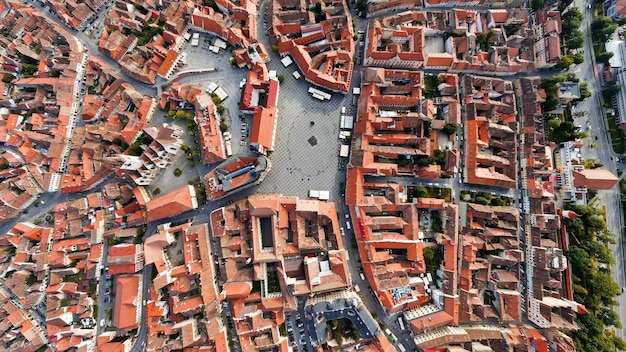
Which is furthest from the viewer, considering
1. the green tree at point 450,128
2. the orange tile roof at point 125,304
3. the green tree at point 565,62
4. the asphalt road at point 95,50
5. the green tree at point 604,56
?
the asphalt road at point 95,50

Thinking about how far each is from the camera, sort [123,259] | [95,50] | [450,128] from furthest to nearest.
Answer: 1. [95,50]
2. [450,128]
3. [123,259]

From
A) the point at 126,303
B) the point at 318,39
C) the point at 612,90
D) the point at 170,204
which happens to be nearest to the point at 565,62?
the point at 612,90

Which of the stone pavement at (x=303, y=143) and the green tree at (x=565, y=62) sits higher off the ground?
the green tree at (x=565, y=62)

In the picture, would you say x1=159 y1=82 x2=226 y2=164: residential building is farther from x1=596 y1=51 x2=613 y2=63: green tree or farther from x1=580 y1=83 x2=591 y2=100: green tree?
x1=596 y1=51 x2=613 y2=63: green tree

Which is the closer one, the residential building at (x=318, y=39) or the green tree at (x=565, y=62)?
the residential building at (x=318, y=39)

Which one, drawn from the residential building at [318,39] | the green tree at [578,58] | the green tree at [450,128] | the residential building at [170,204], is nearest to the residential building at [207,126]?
the residential building at [170,204]

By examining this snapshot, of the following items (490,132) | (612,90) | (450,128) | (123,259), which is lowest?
(123,259)

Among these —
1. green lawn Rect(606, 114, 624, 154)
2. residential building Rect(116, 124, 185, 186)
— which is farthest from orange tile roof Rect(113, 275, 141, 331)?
green lawn Rect(606, 114, 624, 154)

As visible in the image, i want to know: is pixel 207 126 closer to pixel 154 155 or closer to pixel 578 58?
pixel 154 155

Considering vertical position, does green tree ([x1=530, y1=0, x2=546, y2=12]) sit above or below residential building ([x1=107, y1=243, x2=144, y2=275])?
above

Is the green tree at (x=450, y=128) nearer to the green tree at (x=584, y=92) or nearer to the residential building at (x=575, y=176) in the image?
the residential building at (x=575, y=176)

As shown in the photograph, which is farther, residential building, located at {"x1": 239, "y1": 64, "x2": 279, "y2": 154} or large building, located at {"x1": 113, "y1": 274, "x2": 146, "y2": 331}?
residential building, located at {"x1": 239, "y1": 64, "x2": 279, "y2": 154}

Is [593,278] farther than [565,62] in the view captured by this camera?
No
